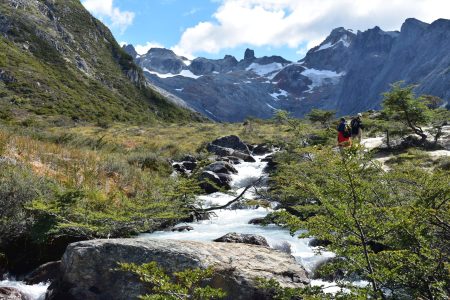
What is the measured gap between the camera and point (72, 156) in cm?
1395

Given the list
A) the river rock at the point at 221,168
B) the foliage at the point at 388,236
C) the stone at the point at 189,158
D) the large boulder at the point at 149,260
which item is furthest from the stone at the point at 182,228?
the stone at the point at 189,158

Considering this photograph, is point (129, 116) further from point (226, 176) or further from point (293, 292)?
point (293, 292)

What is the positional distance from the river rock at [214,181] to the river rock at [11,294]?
10016 millimetres

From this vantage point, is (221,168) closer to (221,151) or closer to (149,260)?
(221,151)

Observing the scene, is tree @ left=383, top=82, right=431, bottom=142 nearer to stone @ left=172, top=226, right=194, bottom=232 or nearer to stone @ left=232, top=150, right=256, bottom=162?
stone @ left=232, top=150, right=256, bottom=162

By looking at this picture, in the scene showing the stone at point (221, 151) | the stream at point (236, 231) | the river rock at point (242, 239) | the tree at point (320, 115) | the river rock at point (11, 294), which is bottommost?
the river rock at point (11, 294)

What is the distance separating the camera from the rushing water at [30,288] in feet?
23.0

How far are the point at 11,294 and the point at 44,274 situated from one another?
2.45 feet

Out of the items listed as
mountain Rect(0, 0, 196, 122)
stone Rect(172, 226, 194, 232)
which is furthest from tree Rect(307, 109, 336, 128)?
mountain Rect(0, 0, 196, 122)

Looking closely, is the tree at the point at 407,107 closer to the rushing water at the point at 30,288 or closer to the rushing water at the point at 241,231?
the rushing water at the point at 241,231

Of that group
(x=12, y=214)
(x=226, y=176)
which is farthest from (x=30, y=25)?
(x=12, y=214)

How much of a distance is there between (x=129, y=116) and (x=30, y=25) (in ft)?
109

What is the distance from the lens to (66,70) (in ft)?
263

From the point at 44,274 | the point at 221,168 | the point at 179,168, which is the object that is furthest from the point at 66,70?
the point at 44,274
